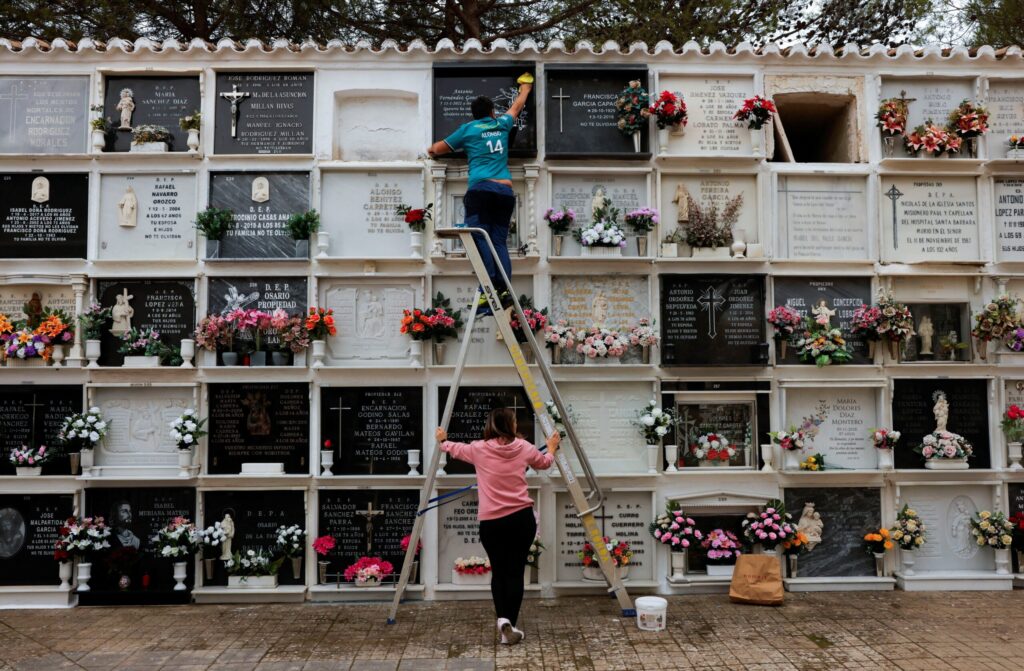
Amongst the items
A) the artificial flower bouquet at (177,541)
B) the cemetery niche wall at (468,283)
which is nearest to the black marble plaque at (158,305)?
the cemetery niche wall at (468,283)

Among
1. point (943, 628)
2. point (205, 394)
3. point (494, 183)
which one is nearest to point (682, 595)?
point (943, 628)

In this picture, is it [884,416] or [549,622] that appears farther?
[884,416]

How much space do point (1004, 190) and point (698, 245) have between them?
3.19 m

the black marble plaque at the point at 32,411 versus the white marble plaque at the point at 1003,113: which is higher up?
the white marble plaque at the point at 1003,113

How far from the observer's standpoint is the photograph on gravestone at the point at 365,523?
666 centimetres

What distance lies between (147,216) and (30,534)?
318 centimetres

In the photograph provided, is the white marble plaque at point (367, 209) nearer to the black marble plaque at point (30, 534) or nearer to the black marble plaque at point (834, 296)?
the black marble plaque at point (30, 534)

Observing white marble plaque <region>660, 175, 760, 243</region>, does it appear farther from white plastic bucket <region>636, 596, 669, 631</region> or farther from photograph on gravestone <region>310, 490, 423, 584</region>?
photograph on gravestone <region>310, 490, 423, 584</region>

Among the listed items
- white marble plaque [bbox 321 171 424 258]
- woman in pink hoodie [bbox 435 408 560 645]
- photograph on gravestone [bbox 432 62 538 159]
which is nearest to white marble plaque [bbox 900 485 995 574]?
woman in pink hoodie [bbox 435 408 560 645]

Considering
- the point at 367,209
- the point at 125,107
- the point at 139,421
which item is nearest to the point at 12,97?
the point at 125,107

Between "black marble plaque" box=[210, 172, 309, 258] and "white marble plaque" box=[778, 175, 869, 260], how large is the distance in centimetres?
478

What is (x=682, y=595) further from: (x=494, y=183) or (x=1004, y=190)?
(x=1004, y=190)

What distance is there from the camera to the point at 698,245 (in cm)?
696

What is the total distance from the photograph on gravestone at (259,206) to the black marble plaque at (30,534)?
288 cm
